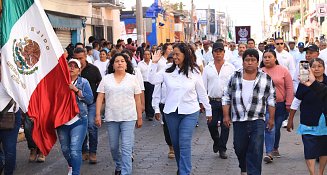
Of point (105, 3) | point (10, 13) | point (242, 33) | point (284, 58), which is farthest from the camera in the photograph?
point (242, 33)

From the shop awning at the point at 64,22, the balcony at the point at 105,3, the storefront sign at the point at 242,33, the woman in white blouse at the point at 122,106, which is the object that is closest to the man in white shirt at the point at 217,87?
the woman in white blouse at the point at 122,106

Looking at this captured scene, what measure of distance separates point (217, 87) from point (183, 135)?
221cm

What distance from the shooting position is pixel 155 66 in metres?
14.8

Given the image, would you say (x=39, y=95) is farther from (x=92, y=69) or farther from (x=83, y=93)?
(x=92, y=69)

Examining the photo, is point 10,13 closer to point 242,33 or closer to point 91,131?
point 91,131

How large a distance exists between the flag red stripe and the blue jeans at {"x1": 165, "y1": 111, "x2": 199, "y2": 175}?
4.12 feet

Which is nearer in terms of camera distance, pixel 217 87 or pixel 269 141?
pixel 269 141

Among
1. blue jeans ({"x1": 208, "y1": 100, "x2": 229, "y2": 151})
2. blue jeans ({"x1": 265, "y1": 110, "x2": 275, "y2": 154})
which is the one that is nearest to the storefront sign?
blue jeans ({"x1": 208, "y1": 100, "x2": 229, "y2": 151})

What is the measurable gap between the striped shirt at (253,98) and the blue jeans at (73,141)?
1977 millimetres

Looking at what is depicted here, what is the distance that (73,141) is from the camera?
8.07m

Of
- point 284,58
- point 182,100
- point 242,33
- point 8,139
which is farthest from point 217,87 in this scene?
point 242,33

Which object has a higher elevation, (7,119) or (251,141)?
(7,119)

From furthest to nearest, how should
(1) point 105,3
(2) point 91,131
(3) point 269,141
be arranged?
(1) point 105,3 < (2) point 91,131 < (3) point 269,141

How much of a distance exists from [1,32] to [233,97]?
9.66ft
